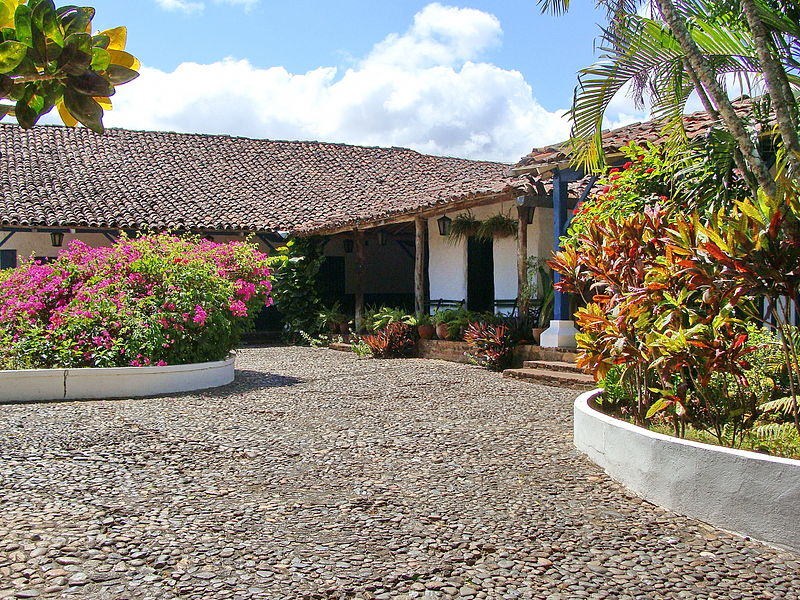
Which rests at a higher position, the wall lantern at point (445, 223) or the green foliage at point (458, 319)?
the wall lantern at point (445, 223)

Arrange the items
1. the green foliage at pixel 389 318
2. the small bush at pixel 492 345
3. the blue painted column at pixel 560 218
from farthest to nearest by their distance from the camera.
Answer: the green foliage at pixel 389 318 → the small bush at pixel 492 345 → the blue painted column at pixel 560 218

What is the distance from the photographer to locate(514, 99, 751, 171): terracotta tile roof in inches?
343

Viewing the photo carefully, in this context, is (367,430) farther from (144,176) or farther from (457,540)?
(144,176)

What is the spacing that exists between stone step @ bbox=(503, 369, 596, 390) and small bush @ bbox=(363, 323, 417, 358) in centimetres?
325

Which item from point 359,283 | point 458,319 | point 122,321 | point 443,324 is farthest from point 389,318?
point 122,321

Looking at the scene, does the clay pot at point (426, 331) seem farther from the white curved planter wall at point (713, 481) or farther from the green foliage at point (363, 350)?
the white curved planter wall at point (713, 481)

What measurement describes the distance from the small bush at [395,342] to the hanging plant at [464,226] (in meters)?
1.84

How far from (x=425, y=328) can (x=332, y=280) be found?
18.2 feet

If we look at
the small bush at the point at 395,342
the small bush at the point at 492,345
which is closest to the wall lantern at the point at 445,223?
the small bush at the point at 395,342

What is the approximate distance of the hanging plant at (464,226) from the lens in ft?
43.5

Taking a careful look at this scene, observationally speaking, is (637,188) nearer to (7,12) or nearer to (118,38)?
(118,38)

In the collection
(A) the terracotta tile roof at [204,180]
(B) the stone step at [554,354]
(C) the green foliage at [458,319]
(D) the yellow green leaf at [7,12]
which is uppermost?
(A) the terracotta tile roof at [204,180]

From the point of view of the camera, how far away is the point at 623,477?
493 centimetres

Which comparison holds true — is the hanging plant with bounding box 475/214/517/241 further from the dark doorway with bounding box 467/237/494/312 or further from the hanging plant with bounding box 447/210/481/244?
the dark doorway with bounding box 467/237/494/312
